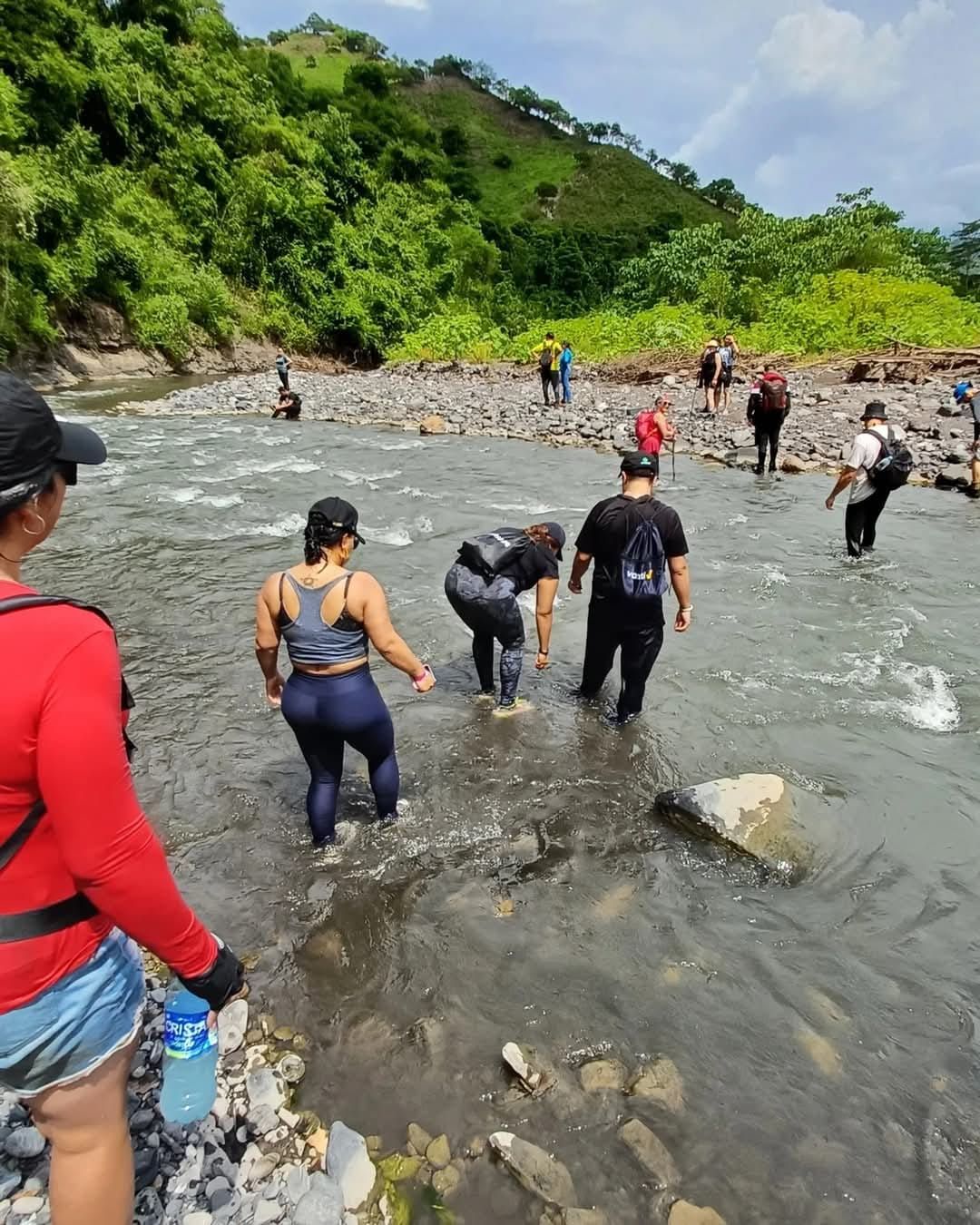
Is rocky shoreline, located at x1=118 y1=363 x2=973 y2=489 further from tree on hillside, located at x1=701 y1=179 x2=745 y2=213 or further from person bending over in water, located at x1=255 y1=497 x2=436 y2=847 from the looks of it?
tree on hillside, located at x1=701 y1=179 x2=745 y2=213

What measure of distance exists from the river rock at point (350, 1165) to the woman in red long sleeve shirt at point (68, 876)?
0.89 metres

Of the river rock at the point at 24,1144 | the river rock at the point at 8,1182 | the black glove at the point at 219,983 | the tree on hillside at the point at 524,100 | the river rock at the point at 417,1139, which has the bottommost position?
Result: the river rock at the point at 417,1139

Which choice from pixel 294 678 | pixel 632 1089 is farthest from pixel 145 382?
pixel 632 1089

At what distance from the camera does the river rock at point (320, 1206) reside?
2391mm

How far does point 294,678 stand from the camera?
150 inches

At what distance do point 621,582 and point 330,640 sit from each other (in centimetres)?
236

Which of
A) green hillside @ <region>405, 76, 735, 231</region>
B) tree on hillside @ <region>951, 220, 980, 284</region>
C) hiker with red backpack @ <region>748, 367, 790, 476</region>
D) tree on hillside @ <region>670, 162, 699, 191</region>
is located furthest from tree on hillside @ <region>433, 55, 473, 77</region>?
hiker with red backpack @ <region>748, 367, 790, 476</region>

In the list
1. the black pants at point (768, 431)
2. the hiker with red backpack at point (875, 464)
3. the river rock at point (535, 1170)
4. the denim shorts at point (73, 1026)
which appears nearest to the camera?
the denim shorts at point (73, 1026)

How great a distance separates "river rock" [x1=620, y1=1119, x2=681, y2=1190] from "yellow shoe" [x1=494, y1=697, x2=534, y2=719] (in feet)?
11.3

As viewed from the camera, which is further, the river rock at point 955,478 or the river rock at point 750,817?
the river rock at point 955,478

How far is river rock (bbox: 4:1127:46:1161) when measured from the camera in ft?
8.16

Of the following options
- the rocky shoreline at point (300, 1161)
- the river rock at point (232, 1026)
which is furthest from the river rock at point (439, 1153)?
the river rock at point (232, 1026)

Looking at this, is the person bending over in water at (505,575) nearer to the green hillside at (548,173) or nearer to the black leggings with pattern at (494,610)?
the black leggings with pattern at (494,610)

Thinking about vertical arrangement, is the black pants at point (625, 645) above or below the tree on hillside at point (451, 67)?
below
